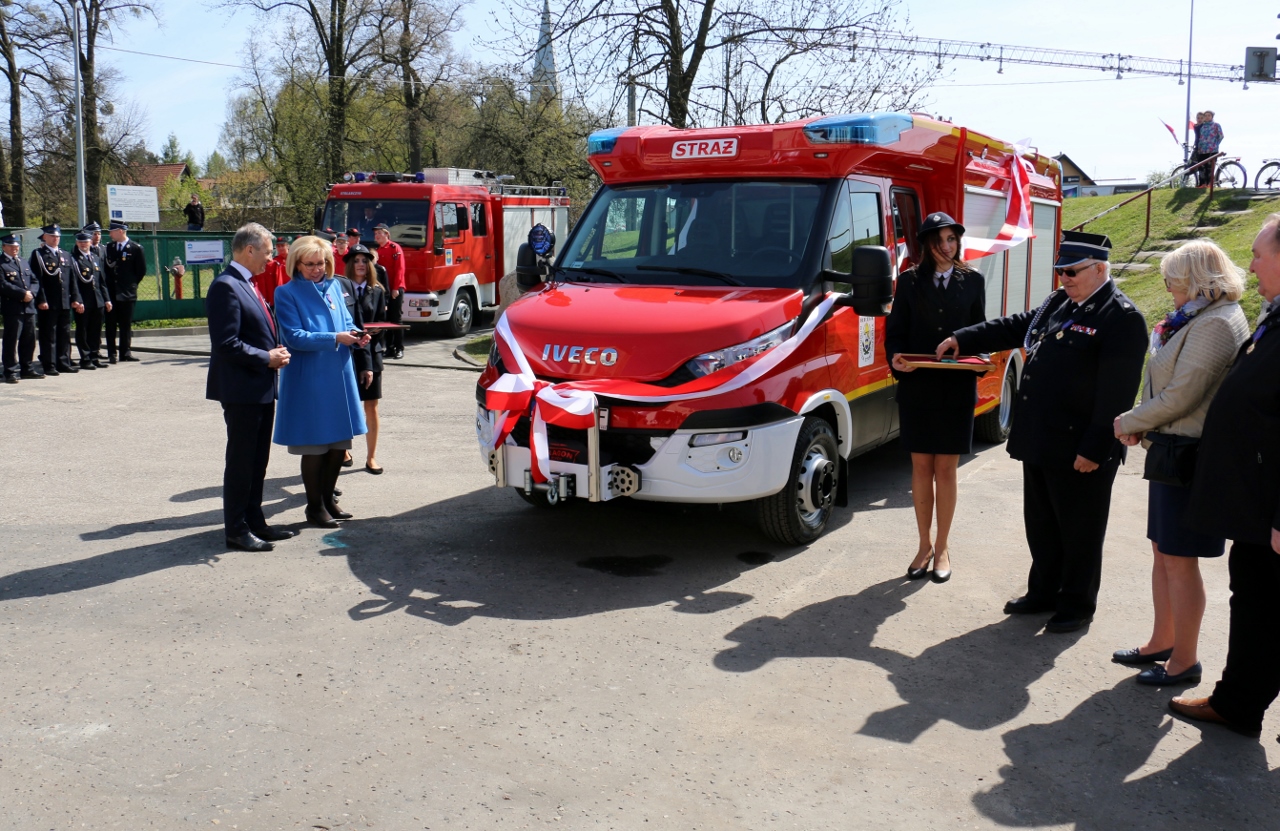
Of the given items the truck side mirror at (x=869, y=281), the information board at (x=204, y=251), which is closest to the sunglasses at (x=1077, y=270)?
the truck side mirror at (x=869, y=281)

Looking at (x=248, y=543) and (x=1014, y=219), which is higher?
(x=1014, y=219)

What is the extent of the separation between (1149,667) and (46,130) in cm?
3806

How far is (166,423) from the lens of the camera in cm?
1085

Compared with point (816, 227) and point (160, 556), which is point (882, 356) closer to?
point (816, 227)

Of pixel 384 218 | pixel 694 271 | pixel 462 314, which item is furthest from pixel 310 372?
pixel 462 314

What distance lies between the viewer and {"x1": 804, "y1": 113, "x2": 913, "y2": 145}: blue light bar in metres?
6.72

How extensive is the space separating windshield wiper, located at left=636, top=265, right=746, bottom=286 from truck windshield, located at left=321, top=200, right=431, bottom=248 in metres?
11.9

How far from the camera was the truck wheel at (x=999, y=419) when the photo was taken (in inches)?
388

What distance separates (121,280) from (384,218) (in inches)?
173

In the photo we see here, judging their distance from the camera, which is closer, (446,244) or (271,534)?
(271,534)

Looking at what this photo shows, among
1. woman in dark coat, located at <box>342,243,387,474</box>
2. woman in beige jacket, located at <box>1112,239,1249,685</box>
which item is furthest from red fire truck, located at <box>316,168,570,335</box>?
woman in beige jacket, located at <box>1112,239,1249,685</box>

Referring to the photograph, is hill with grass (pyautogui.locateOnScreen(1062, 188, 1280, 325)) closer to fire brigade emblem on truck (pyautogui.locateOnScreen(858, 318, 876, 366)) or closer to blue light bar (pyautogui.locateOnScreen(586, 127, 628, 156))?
fire brigade emblem on truck (pyautogui.locateOnScreen(858, 318, 876, 366))

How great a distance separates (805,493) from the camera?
655 cm

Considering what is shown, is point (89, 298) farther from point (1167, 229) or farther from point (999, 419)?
point (1167, 229)
